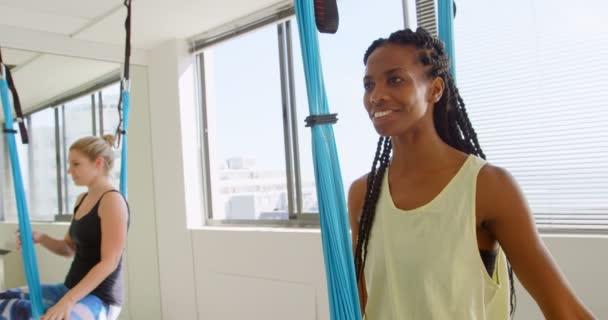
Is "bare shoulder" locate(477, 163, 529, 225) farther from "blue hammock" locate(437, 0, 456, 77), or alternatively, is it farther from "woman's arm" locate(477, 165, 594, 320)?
"blue hammock" locate(437, 0, 456, 77)

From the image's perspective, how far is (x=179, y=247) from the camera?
Result: 3777 millimetres

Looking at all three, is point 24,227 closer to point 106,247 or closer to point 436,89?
point 106,247

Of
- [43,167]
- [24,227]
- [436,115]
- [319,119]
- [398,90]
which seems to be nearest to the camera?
[319,119]

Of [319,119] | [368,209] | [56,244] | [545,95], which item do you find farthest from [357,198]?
[56,244]

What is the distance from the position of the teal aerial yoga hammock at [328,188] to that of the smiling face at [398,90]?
15 centimetres

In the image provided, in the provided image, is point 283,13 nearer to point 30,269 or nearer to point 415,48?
point 30,269

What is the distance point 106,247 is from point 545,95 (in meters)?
1.89

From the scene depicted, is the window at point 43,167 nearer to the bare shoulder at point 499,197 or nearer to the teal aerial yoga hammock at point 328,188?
the teal aerial yoga hammock at point 328,188

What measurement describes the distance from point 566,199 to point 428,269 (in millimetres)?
1559

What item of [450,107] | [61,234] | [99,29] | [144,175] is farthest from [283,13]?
[450,107]


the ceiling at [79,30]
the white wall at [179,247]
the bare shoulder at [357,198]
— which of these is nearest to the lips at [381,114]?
the bare shoulder at [357,198]

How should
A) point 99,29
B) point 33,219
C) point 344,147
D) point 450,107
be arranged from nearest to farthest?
point 450,107
point 344,147
point 33,219
point 99,29

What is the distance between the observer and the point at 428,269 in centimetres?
82

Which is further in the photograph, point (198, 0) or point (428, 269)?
point (198, 0)
